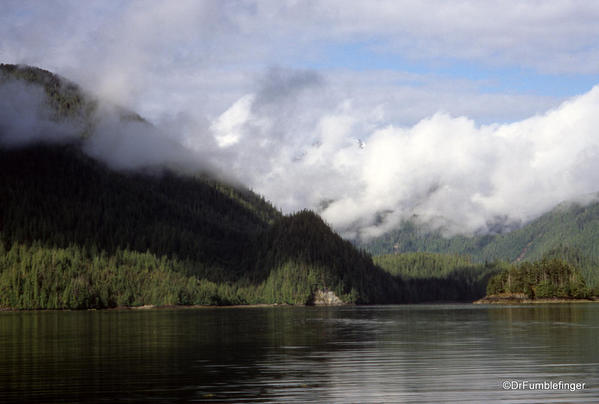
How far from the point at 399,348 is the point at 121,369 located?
35.1m

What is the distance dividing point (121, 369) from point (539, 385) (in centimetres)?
3683

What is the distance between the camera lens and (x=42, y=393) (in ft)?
189

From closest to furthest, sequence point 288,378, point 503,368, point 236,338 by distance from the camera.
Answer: point 288,378, point 503,368, point 236,338

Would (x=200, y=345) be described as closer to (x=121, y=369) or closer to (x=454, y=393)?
(x=121, y=369)

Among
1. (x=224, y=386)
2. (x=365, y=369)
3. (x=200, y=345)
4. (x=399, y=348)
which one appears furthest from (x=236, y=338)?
(x=224, y=386)

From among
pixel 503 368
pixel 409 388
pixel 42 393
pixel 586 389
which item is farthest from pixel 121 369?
pixel 586 389

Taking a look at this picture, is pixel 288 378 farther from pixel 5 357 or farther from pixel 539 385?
pixel 5 357

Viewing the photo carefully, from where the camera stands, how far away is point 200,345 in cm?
10331

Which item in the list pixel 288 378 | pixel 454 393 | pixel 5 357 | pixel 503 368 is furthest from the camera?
pixel 5 357

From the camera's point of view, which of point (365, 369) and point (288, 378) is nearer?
point (288, 378)

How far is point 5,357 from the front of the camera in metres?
85.5

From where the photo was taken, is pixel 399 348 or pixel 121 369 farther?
pixel 399 348

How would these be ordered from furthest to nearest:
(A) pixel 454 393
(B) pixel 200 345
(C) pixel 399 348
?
1. (B) pixel 200 345
2. (C) pixel 399 348
3. (A) pixel 454 393

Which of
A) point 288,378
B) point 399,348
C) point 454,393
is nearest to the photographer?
point 454,393
